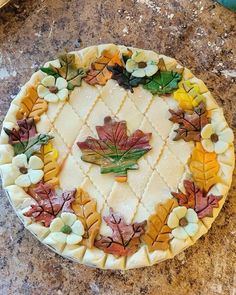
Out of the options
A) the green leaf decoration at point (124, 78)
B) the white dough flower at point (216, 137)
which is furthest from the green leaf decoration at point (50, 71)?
the white dough flower at point (216, 137)

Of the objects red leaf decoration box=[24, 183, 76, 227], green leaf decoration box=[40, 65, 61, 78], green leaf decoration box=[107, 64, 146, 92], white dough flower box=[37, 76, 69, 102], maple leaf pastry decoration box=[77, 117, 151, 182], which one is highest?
green leaf decoration box=[107, 64, 146, 92]

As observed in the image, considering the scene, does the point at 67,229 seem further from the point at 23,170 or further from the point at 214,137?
the point at 214,137

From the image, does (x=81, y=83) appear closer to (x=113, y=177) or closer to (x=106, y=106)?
(x=106, y=106)

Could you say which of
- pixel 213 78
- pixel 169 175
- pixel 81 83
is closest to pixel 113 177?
pixel 169 175

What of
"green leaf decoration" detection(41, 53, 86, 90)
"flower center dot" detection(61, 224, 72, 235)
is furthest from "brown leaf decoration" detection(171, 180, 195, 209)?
"green leaf decoration" detection(41, 53, 86, 90)

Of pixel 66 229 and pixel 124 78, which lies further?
pixel 124 78

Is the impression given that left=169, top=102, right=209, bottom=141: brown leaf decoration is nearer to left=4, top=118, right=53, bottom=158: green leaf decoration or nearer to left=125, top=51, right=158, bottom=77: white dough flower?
left=125, top=51, right=158, bottom=77: white dough flower

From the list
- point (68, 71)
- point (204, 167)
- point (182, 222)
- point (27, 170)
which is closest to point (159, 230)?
point (182, 222)
